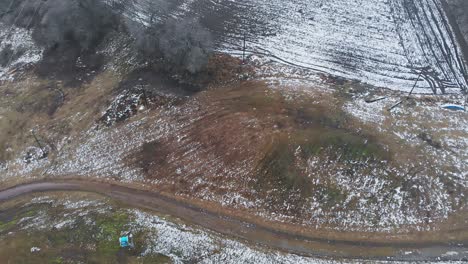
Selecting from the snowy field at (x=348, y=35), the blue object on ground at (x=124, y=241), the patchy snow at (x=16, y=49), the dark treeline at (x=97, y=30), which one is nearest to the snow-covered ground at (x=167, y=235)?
the blue object on ground at (x=124, y=241)

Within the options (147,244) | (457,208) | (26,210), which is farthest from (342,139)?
(26,210)

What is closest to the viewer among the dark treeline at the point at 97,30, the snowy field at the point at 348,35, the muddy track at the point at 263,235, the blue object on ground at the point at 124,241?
the muddy track at the point at 263,235

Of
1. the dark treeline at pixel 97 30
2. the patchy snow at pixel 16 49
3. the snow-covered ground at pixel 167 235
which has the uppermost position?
the dark treeline at pixel 97 30

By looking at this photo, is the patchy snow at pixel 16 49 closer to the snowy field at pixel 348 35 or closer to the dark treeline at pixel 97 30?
the dark treeline at pixel 97 30

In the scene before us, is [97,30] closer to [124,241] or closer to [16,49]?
[16,49]

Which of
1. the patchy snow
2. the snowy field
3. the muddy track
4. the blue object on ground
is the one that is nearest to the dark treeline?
the patchy snow

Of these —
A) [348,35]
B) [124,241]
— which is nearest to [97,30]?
[124,241]

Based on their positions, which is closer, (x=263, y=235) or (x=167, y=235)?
(x=167, y=235)

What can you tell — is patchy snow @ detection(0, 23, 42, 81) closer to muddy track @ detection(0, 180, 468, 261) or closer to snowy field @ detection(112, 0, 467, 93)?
snowy field @ detection(112, 0, 467, 93)
